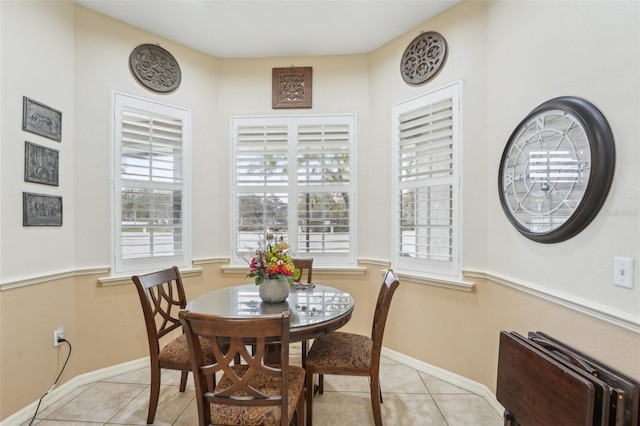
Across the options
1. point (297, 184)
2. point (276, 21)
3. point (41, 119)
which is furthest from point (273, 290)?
point (276, 21)

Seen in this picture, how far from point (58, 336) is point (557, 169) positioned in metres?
3.49

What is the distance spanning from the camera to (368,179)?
2.95 m

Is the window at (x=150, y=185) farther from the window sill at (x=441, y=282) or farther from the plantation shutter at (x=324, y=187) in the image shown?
the window sill at (x=441, y=282)

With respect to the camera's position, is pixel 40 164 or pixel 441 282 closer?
pixel 40 164

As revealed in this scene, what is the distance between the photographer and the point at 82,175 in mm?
2334

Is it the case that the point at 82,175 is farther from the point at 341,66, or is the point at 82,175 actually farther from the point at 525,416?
the point at 525,416

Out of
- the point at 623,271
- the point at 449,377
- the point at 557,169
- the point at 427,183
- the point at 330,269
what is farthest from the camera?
the point at 330,269

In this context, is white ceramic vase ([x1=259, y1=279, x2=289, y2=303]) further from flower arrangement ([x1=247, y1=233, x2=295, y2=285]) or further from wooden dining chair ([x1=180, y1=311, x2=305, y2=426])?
wooden dining chair ([x1=180, y1=311, x2=305, y2=426])

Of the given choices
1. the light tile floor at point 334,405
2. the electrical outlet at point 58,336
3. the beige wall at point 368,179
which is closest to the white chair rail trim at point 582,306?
the beige wall at point 368,179

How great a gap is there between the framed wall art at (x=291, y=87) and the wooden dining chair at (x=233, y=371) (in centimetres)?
243

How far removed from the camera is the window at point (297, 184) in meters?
2.96

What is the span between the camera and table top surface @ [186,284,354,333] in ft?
5.32

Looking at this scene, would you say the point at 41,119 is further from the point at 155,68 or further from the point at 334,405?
the point at 334,405

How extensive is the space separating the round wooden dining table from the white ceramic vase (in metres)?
0.04
